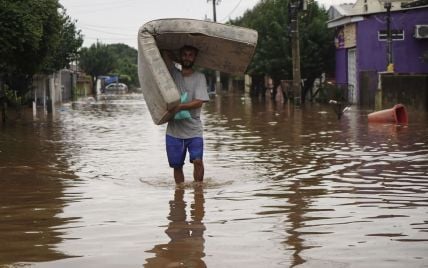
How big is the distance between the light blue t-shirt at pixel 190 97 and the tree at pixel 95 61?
8809 centimetres

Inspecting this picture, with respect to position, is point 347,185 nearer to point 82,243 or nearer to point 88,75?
point 82,243

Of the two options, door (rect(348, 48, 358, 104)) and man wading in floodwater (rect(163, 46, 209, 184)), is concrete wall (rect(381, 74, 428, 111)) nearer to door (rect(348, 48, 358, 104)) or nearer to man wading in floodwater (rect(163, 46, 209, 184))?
door (rect(348, 48, 358, 104))

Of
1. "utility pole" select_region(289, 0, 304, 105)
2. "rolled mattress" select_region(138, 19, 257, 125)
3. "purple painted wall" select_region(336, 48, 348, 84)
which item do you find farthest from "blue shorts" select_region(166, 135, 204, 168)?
"purple painted wall" select_region(336, 48, 348, 84)

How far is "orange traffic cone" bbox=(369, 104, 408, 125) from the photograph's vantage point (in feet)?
67.0

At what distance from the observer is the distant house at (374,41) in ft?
117

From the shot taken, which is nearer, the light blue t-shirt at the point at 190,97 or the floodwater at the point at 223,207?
the floodwater at the point at 223,207

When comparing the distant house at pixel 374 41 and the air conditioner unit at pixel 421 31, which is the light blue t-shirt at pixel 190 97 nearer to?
the distant house at pixel 374 41

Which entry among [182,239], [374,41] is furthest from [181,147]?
[374,41]

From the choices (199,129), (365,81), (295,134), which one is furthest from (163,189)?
(365,81)

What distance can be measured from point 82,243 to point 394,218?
9.03 feet

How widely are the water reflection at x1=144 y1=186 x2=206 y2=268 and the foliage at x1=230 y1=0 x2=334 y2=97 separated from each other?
115ft

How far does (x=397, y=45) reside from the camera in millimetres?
36500

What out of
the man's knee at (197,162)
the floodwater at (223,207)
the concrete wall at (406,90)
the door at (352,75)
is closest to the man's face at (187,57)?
the man's knee at (197,162)

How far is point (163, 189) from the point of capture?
8.78 meters
